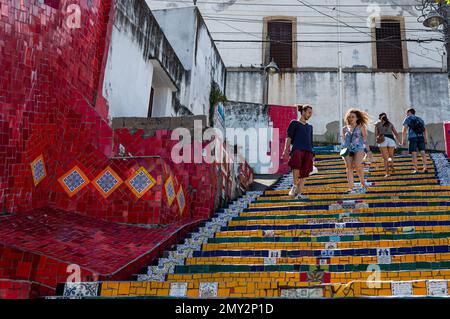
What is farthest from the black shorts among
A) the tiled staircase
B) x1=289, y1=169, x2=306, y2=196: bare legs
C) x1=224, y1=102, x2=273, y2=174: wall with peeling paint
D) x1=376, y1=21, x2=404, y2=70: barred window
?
x1=376, y1=21, x2=404, y2=70: barred window

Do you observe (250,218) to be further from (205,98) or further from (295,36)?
(295,36)

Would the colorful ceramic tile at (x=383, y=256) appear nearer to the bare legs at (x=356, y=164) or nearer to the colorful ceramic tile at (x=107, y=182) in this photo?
the bare legs at (x=356, y=164)

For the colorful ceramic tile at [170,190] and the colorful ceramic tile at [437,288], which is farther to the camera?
the colorful ceramic tile at [170,190]

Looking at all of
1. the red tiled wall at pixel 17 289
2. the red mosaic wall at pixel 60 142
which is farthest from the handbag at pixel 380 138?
the red tiled wall at pixel 17 289

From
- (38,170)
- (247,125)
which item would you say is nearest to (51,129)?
(38,170)

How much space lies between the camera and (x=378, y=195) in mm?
7746

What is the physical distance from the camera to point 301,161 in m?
7.40

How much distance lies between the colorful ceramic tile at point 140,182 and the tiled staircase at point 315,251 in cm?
82

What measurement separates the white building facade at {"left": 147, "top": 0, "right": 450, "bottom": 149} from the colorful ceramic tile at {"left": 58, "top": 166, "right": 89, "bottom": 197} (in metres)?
13.7

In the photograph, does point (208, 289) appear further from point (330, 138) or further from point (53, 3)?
point (330, 138)

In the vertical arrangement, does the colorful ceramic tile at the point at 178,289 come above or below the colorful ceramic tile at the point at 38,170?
below

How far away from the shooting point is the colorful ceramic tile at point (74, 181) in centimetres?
629

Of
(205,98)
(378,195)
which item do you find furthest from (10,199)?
(205,98)
